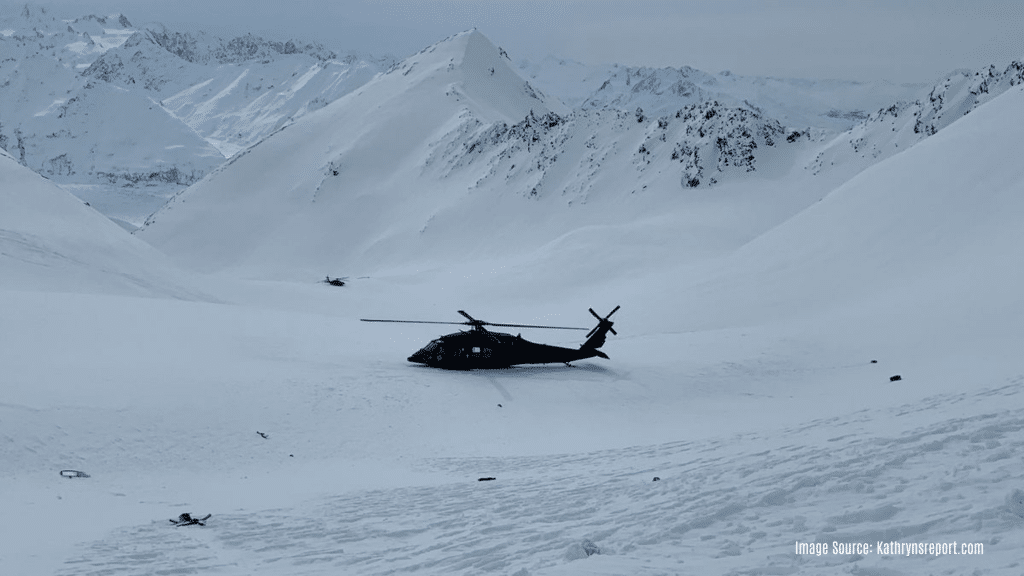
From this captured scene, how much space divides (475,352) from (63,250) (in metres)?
27.1

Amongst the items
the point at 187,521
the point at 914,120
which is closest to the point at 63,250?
the point at 187,521

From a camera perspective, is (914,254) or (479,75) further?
(479,75)

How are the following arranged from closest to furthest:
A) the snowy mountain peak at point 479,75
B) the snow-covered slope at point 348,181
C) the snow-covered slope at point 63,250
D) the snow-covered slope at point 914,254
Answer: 1. the snow-covered slope at point 914,254
2. the snow-covered slope at point 63,250
3. the snow-covered slope at point 348,181
4. the snowy mountain peak at point 479,75

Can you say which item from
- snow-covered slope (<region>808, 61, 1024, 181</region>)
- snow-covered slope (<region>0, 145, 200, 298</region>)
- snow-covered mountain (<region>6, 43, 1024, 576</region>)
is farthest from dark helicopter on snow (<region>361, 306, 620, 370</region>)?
snow-covered slope (<region>808, 61, 1024, 181</region>)

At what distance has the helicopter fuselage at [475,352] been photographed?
25094 mm

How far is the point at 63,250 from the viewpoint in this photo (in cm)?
4012

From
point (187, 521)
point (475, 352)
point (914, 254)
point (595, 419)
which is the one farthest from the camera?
point (914, 254)

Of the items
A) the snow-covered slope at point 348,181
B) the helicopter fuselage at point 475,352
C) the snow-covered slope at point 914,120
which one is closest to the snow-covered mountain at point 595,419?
the helicopter fuselage at point 475,352

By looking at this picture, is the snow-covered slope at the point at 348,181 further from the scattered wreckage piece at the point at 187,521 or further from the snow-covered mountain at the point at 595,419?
the scattered wreckage piece at the point at 187,521

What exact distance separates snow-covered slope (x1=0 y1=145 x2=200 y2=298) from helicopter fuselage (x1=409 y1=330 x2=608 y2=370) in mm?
20187

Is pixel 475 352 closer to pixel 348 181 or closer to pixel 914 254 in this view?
pixel 914 254

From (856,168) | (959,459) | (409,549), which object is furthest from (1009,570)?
(856,168)

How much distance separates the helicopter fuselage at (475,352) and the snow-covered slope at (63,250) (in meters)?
20.2

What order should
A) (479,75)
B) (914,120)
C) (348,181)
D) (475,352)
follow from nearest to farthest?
(475,352)
(914,120)
(348,181)
(479,75)
